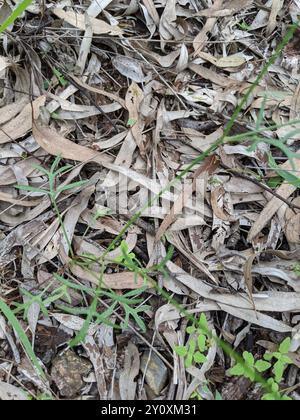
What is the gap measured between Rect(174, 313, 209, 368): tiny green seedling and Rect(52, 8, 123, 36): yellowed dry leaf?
909 mm

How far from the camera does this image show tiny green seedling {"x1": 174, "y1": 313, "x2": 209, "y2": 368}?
130cm

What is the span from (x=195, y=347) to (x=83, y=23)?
1033mm

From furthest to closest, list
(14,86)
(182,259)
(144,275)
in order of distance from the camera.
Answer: (14,86) → (182,259) → (144,275)

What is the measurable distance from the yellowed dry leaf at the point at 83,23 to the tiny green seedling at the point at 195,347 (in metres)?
0.91

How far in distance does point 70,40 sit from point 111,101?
0.23 metres

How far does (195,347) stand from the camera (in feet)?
4.38

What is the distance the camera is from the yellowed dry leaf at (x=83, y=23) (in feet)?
4.92

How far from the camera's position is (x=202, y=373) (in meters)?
1.31

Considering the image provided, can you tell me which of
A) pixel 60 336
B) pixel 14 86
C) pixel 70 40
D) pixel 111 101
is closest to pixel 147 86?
pixel 111 101

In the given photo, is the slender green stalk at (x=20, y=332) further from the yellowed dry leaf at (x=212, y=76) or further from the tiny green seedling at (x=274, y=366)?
the yellowed dry leaf at (x=212, y=76)

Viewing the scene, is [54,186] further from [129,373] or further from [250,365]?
[250,365]

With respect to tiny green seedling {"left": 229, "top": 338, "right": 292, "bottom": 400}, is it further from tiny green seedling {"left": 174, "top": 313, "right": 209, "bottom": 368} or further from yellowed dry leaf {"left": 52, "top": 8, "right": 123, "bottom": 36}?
yellowed dry leaf {"left": 52, "top": 8, "right": 123, "bottom": 36}

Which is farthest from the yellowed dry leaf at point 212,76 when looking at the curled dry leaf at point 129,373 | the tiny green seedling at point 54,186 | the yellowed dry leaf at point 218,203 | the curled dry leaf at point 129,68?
the curled dry leaf at point 129,373

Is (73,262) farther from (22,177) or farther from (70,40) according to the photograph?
(70,40)
